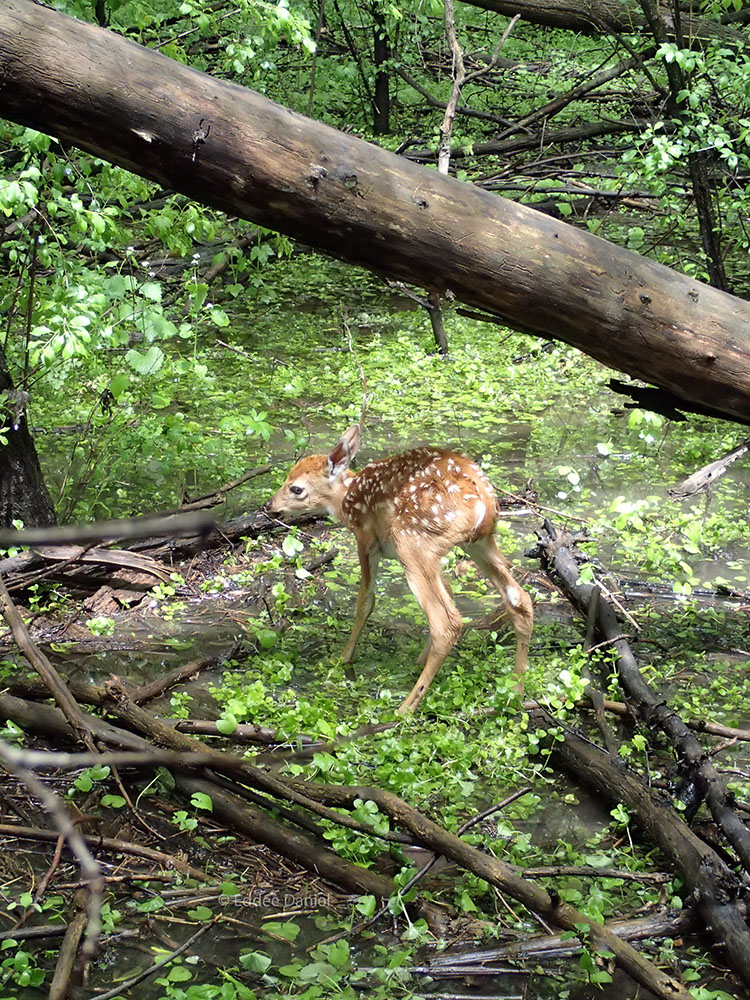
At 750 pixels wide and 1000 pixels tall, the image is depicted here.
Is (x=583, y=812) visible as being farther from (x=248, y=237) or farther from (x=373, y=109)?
(x=373, y=109)

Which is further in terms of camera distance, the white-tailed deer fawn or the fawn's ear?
the fawn's ear

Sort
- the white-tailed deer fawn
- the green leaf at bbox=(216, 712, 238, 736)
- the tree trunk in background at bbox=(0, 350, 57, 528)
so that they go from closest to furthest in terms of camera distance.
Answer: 1. the green leaf at bbox=(216, 712, 238, 736)
2. the white-tailed deer fawn
3. the tree trunk in background at bbox=(0, 350, 57, 528)

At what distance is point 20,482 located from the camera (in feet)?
22.4

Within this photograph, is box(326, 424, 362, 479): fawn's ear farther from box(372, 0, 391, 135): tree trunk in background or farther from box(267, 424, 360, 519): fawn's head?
box(372, 0, 391, 135): tree trunk in background

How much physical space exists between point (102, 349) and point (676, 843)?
4.92m

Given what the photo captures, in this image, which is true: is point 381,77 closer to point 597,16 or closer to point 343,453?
point 597,16

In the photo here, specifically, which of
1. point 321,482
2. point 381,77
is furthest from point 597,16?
point 321,482

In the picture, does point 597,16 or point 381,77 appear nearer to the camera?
point 597,16

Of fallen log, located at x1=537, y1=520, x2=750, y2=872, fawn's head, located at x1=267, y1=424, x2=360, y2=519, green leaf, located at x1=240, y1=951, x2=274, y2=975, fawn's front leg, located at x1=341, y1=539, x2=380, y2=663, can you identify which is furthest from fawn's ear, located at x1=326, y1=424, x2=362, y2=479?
green leaf, located at x1=240, y1=951, x2=274, y2=975

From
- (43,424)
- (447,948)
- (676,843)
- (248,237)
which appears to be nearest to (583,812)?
(676,843)

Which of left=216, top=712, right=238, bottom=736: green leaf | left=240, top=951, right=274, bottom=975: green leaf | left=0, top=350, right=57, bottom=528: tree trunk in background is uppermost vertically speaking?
left=0, top=350, right=57, bottom=528: tree trunk in background

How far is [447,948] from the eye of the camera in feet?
12.2

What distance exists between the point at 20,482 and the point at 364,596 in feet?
8.19

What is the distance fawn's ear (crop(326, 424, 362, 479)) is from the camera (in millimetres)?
6223
